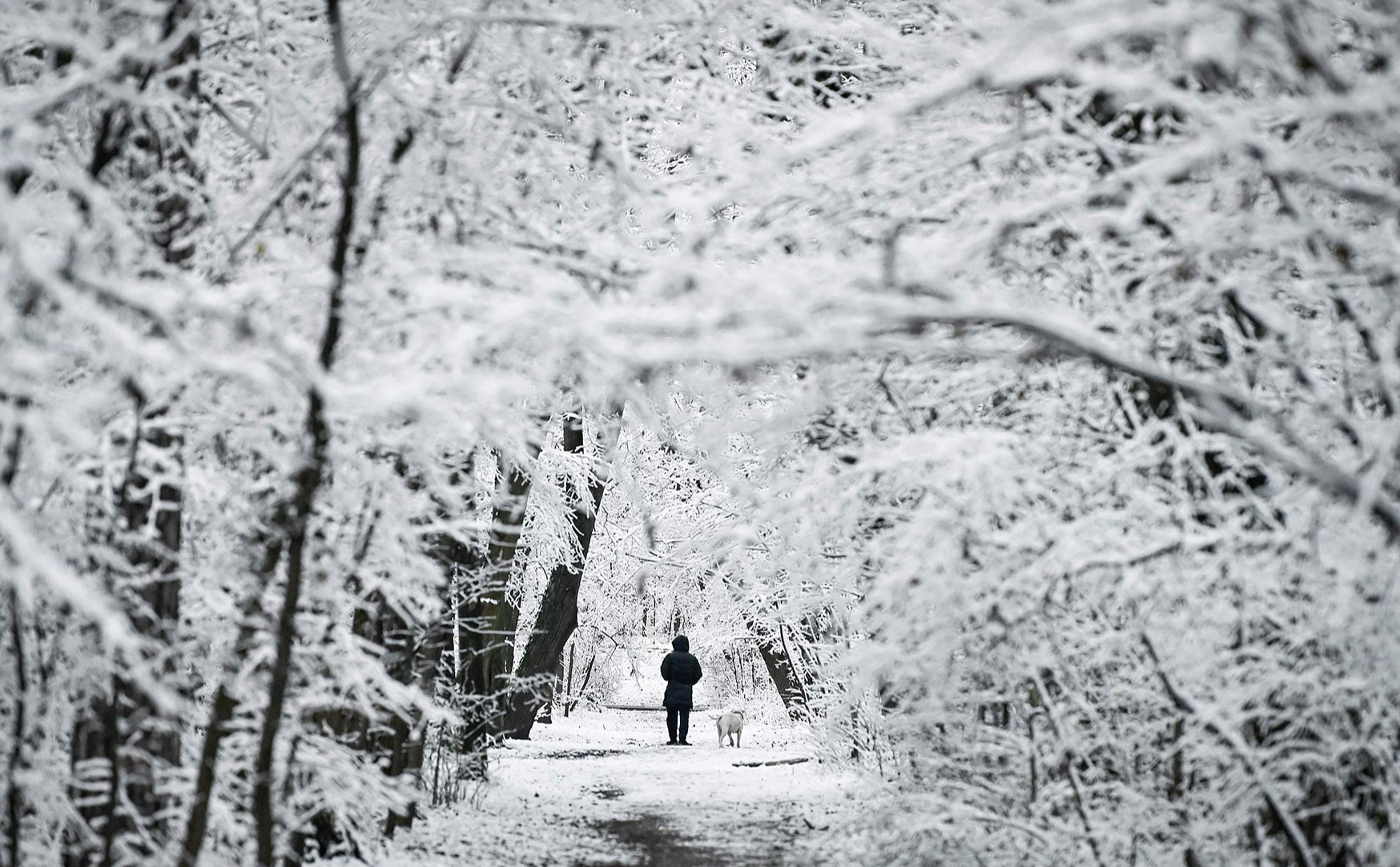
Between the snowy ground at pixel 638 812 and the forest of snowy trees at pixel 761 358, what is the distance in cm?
211

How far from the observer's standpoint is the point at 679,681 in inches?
613

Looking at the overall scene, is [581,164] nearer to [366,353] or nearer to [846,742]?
[366,353]

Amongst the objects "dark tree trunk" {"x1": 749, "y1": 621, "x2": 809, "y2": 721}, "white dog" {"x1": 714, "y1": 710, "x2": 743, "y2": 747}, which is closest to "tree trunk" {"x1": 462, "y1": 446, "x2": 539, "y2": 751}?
"dark tree trunk" {"x1": 749, "y1": 621, "x2": 809, "y2": 721}

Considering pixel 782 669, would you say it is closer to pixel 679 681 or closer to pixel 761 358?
pixel 679 681

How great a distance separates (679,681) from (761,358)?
1359 centimetres

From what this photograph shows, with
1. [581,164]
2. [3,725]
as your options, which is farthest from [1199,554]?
[3,725]

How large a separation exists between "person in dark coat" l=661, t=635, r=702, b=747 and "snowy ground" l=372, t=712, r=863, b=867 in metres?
0.83

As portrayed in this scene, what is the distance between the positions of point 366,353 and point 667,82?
11.6 ft

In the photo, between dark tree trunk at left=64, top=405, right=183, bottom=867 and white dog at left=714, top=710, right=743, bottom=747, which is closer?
dark tree trunk at left=64, top=405, right=183, bottom=867

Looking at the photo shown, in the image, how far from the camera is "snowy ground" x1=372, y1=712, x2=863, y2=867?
24.0 feet

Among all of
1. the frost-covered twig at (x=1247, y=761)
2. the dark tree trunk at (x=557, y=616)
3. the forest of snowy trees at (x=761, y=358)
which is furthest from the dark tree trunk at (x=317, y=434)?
the dark tree trunk at (x=557, y=616)

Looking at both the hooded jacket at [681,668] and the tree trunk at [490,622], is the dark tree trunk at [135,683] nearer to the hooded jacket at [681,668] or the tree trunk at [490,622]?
the tree trunk at [490,622]

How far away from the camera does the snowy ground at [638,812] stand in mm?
7301

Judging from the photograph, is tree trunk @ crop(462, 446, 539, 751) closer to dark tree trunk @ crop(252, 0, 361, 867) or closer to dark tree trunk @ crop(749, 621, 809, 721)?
dark tree trunk @ crop(749, 621, 809, 721)
